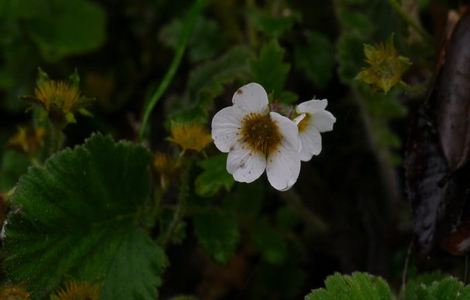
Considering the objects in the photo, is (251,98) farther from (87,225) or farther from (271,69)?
(87,225)

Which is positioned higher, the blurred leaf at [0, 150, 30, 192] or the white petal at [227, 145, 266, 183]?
the blurred leaf at [0, 150, 30, 192]

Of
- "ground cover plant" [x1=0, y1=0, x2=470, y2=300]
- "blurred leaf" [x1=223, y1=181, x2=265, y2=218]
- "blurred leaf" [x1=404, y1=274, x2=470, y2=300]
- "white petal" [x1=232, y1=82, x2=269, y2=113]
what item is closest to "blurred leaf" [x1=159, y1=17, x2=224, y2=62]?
"ground cover plant" [x1=0, y1=0, x2=470, y2=300]

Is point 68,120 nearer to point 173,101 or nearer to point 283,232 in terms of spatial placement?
point 173,101

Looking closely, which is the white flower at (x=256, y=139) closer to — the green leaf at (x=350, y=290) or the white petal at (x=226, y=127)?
the white petal at (x=226, y=127)

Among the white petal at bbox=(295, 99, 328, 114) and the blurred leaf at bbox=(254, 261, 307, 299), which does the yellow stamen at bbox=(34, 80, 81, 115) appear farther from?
the blurred leaf at bbox=(254, 261, 307, 299)

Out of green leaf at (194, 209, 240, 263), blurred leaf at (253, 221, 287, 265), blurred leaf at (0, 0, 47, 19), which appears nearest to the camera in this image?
green leaf at (194, 209, 240, 263)

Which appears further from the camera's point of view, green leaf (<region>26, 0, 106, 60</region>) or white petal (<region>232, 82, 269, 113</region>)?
green leaf (<region>26, 0, 106, 60</region>)

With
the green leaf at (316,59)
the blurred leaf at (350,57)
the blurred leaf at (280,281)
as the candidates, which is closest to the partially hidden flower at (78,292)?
the blurred leaf at (280,281)

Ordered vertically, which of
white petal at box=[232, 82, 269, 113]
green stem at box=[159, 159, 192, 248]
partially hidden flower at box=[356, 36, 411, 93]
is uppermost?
partially hidden flower at box=[356, 36, 411, 93]
